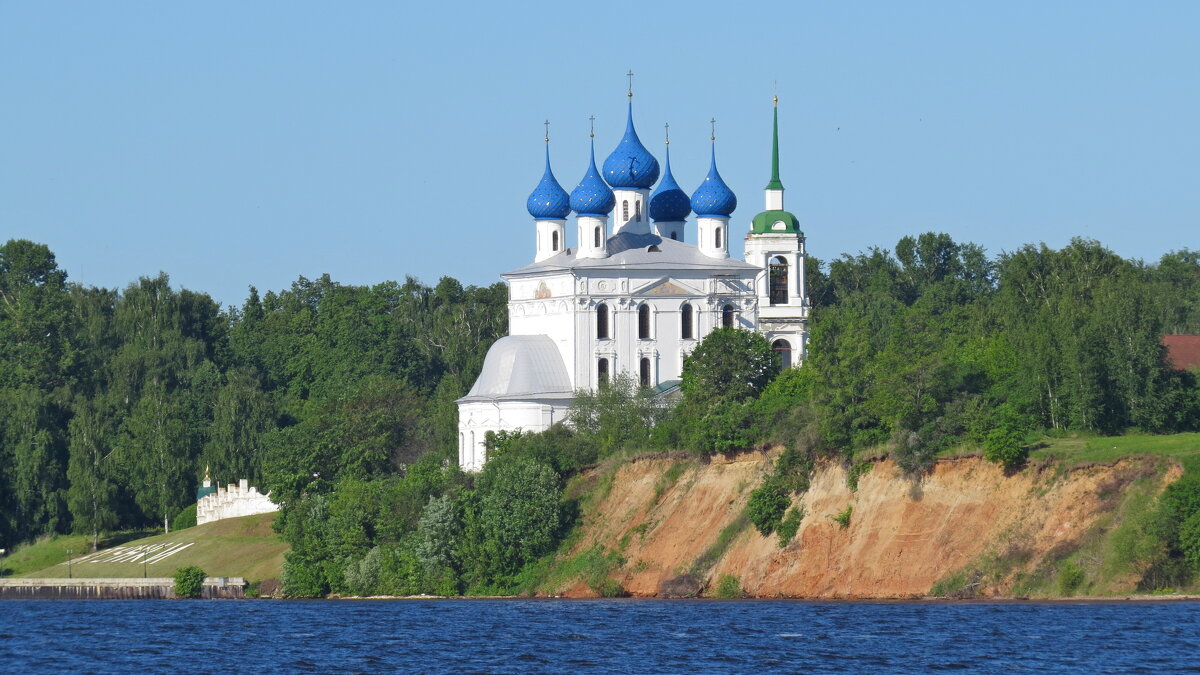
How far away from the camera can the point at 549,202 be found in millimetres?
90062

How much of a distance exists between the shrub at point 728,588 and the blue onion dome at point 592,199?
20.4 metres

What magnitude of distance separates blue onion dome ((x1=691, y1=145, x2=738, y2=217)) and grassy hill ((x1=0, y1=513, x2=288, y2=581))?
1995cm

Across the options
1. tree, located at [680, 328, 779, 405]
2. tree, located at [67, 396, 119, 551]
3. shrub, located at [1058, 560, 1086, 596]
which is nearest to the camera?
shrub, located at [1058, 560, 1086, 596]

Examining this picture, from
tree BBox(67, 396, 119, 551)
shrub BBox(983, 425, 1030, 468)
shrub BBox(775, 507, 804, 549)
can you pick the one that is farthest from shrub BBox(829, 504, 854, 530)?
tree BBox(67, 396, 119, 551)

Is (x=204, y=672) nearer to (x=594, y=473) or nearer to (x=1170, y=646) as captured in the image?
(x=1170, y=646)

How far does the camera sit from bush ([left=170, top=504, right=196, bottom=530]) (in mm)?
100750

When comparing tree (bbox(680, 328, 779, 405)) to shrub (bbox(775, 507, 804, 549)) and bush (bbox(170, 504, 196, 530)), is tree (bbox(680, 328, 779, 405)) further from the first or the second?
bush (bbox(170, 504, 196, 530))

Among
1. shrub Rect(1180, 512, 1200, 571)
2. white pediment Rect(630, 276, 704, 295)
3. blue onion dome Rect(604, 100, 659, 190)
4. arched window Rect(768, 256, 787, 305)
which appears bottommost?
shrub Rect(1180, 512, 1200, 571)

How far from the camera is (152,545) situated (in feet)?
316

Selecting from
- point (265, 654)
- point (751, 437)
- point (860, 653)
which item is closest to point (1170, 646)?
point (860, 653)

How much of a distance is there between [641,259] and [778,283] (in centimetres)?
735

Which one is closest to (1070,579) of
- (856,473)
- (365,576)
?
(856,473)

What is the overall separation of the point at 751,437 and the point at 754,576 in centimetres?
618

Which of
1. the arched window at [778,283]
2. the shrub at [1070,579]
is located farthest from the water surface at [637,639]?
the arched window at [778,283]
